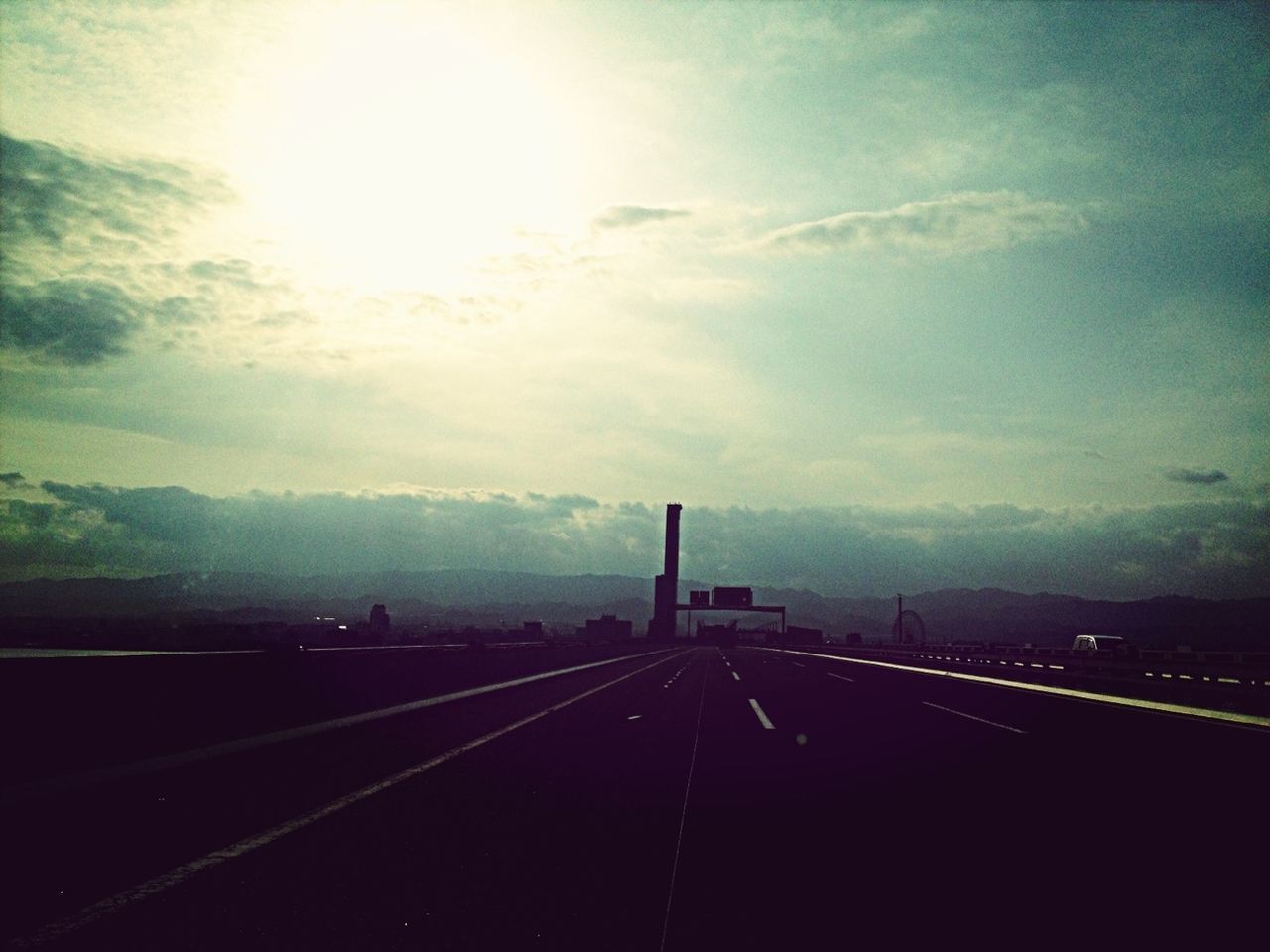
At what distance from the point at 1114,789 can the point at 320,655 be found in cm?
1241

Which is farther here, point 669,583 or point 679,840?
point 669,583

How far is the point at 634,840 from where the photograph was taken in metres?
7.25

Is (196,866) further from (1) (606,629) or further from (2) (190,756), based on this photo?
(1) (606,629)

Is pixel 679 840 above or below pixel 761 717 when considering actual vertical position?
above

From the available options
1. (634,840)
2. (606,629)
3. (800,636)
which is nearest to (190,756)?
(634,840)

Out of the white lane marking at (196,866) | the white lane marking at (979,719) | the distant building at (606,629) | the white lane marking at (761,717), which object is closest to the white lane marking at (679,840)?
the white lane marking at (761,717)

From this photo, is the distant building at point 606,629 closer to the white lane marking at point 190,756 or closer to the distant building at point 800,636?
the distant building at point 800,636

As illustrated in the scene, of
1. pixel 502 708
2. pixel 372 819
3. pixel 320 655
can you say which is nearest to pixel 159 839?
pixel 372 819

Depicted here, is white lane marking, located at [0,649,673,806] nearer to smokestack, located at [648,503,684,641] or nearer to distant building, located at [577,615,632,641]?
distant building, located at [577,615,632,641]

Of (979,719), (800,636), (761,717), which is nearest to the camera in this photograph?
(979,719)

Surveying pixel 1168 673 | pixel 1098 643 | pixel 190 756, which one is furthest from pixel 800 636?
pixel 190 756

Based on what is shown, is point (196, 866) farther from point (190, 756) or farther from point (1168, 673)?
point (1168, 673)

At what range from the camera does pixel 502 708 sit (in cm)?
1859

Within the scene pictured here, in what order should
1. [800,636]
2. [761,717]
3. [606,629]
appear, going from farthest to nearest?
1. [800,636]
2. [606,629]
3. [761,717]
